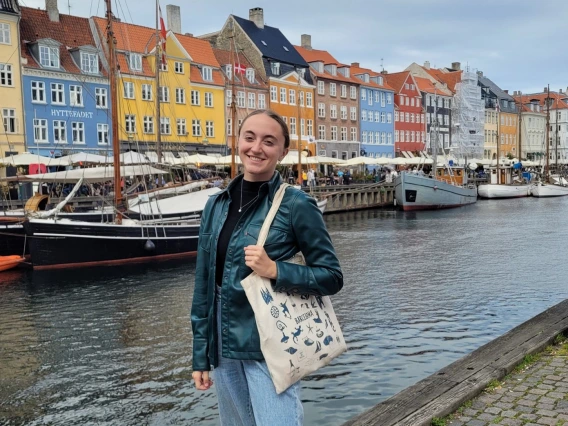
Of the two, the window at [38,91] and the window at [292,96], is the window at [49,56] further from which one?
the window at [292,96]

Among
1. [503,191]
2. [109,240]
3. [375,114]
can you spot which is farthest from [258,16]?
[109,240]

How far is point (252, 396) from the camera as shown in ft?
9.21

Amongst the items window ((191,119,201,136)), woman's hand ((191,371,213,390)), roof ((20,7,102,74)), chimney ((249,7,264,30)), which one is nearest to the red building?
chimney ((249,7,264,30))

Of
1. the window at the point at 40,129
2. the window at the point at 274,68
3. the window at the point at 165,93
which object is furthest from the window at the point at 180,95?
the window at the point at 274,68

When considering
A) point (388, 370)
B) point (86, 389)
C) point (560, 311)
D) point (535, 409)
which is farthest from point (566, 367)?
point (86, 389)

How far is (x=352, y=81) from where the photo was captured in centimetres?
6681

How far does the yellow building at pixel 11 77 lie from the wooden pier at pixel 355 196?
17853 millimetres

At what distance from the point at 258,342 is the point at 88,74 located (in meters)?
42.2

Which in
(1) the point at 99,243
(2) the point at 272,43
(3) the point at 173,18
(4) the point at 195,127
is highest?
(3) the point at 173,18

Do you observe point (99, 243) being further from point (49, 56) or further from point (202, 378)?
point (49, 56)

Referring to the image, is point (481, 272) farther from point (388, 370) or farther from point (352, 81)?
point (352, 81)

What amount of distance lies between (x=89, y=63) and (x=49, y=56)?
2.99 meters

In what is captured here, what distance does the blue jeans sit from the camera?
2758 millimetres

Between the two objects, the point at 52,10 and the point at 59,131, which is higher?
the point at 52,10
